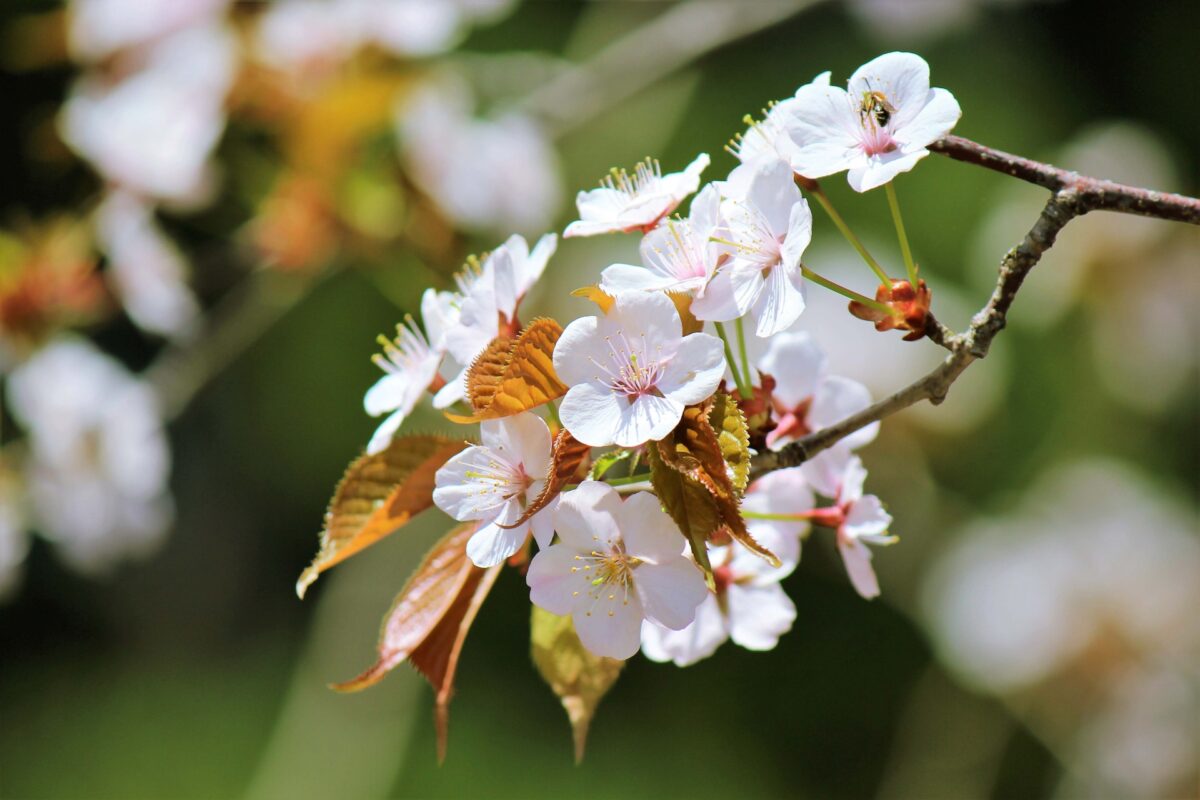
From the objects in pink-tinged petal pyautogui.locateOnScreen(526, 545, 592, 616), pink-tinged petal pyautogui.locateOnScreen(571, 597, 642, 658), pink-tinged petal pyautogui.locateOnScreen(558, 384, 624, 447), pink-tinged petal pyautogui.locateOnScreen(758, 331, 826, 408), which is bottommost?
pink-tinged petal pyautogui.locateOnScreen(758, 331, 826, 408)

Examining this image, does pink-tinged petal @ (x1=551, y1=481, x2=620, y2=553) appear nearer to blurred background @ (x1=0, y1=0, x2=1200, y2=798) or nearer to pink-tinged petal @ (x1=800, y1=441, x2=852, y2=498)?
pink-tinged petal @ (x1=800, y1=441, x2=852, y2=498)

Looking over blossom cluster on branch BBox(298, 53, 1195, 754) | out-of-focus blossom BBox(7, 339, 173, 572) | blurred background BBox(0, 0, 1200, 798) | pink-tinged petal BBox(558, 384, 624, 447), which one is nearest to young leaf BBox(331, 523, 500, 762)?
blossom cluster on branch BBox(298, 53, 1195, 754)

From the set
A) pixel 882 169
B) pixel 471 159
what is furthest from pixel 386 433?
pixel 471 159

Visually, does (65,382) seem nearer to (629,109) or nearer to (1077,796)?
(629,109)

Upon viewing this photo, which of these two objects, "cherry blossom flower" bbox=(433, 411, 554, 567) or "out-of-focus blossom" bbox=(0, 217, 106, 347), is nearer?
"cherry blossom flower" bbox=(433, 411, 554, 567)

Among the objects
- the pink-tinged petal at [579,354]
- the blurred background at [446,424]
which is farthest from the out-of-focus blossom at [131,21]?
the pink-tinged petal at [579,354]

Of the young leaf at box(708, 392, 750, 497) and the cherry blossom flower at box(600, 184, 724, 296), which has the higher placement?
the cherry blossom flower at box(600, 184, 724, 296)

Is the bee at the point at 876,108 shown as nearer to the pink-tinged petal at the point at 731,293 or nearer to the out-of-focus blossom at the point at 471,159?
the pink-tinged petal at the point at 731,293
